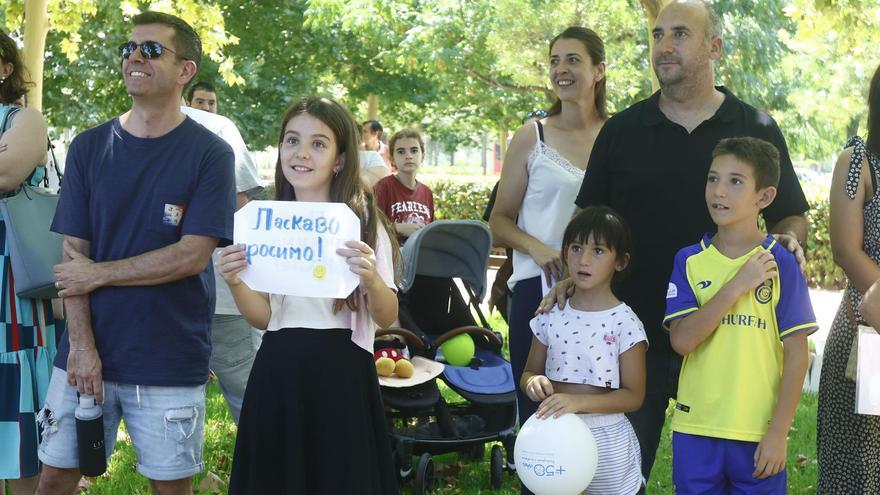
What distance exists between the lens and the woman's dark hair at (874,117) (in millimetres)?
3555

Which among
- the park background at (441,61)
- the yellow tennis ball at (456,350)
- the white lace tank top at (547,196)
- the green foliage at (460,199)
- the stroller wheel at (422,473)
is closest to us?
the white lace tank top at (547,196)

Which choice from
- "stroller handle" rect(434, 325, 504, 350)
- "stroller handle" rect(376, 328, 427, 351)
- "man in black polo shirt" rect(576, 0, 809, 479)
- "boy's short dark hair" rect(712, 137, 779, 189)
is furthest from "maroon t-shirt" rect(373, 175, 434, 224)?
"boy's short dark hair" rect(712, 137, 779, 189)

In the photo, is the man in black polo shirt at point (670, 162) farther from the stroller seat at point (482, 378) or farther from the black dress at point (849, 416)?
the stroller seat at point (482, 378)

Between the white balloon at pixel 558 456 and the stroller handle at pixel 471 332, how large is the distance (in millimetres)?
2233

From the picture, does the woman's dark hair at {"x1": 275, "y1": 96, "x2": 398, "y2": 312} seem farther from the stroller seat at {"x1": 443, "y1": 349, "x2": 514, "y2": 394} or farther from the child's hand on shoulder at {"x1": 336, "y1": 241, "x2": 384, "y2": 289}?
the stroller seat at {"x1": 443, "y1": 349, "x2": 514, "y2": 394}

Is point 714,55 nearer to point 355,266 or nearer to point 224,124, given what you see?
point 355,266

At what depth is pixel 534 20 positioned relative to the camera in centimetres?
1756

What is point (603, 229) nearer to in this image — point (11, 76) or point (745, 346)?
point (745, 346)

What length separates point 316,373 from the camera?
3.32m

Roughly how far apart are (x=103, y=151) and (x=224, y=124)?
64.5 inches

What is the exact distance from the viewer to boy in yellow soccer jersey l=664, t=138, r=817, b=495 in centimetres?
325

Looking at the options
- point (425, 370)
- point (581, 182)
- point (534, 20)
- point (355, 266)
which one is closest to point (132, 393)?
point (355, 266)

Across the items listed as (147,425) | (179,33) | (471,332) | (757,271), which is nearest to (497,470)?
(471,332)

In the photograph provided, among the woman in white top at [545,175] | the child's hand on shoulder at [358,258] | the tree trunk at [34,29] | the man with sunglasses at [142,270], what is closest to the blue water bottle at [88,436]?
the man with sunglasses at [142,270]
